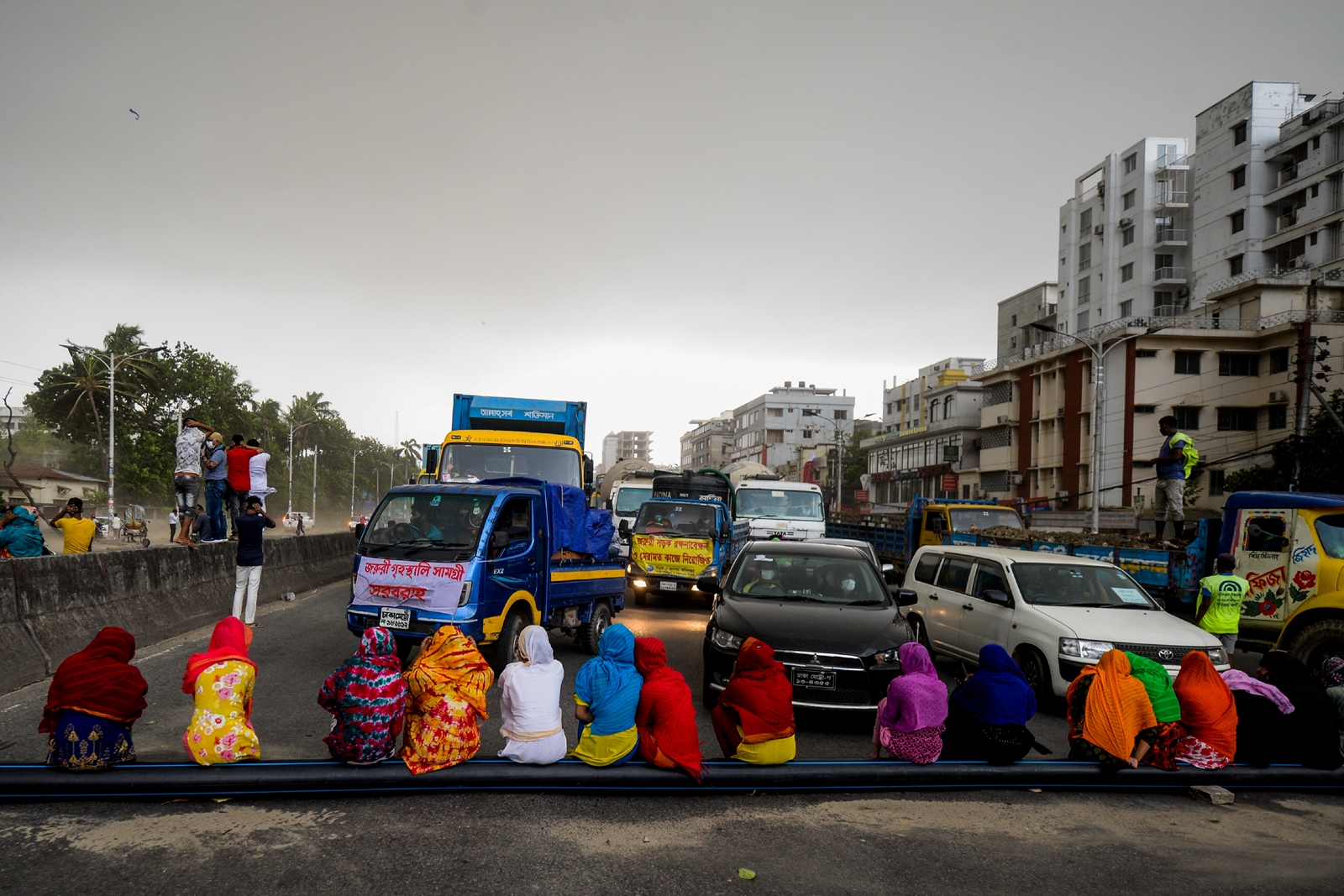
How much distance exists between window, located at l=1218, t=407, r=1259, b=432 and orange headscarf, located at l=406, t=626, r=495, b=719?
2022 inches

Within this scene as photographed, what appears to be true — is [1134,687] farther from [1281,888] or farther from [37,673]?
[37,673]

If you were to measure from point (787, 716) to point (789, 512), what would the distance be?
1709 cm

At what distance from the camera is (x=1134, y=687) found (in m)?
5.83

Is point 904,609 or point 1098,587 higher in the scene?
point 1098,587

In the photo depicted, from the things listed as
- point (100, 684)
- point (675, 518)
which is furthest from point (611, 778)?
point (675, 518)

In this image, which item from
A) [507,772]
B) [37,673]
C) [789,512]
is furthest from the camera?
[789,512]

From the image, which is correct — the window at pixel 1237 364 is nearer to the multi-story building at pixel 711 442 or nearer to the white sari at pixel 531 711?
the white sari at pixel 531 711

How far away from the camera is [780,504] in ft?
74.7

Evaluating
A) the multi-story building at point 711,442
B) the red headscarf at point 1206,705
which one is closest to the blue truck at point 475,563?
the red headscarf at point 1206,705

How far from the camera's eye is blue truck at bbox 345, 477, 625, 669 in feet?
27.2

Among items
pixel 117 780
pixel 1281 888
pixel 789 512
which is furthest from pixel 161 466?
pixel 1281 888

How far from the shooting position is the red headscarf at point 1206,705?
5949 mm

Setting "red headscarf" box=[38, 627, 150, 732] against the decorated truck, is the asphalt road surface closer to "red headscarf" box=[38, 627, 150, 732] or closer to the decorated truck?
"red headscarf" box=[38, 627, 150, 732]

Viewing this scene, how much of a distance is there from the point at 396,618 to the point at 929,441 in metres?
64.3
